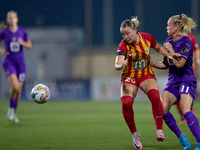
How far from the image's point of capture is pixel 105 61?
2461 cm

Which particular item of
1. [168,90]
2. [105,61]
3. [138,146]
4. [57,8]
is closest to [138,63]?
[168,90]

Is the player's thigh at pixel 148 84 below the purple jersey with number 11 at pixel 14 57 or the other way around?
below

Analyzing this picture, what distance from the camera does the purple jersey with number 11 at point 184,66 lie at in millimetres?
5320

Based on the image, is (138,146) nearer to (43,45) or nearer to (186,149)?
(186,149)

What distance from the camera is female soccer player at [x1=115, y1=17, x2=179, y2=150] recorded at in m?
5.36

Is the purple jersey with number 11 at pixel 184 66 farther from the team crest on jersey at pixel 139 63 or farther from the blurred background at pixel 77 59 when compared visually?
the blurred background at pixel 77 59

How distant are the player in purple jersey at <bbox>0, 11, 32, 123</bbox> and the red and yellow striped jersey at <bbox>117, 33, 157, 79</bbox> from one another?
433cm

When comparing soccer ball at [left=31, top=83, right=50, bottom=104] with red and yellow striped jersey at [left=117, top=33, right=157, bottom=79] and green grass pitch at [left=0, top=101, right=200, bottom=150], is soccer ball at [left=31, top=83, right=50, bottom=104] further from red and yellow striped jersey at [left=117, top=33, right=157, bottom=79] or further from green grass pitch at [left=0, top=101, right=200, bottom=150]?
red and yellow striped jersey at [left=117, top=33, right=157, bottom=79]

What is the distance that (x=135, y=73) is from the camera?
5.66m

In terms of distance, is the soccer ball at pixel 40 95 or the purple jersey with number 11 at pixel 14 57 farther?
the purple jersey with number 11 at pixel 14 57

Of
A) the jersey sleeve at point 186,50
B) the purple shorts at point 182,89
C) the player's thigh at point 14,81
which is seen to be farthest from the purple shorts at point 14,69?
the jersey sleeve at point 186,50

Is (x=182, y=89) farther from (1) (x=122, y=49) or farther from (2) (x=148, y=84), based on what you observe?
(1) (x=122, y=49)

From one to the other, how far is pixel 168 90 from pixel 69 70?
1840 cm

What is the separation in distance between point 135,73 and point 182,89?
779 millimetres
